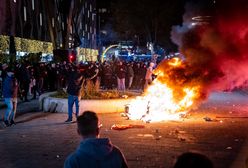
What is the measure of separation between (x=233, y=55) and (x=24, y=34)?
2610 centimetres

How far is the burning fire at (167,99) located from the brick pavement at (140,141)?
57 centimetres

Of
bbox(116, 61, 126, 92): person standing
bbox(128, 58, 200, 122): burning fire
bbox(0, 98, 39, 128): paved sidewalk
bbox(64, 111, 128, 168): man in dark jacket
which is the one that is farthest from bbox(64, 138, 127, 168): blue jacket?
Result: bbox(116, 61, 126, 92): person standing

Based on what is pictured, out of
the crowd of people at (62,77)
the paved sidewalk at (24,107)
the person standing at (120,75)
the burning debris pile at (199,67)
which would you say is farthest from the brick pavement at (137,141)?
the person standing at (120,75)

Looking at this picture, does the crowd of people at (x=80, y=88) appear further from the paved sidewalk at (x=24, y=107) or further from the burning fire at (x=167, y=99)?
the burning fire at (x=167, y=99)

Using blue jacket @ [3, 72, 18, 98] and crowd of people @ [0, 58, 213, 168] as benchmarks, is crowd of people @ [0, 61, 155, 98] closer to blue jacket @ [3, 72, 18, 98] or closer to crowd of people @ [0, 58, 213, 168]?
crowd of people @ [0, 58, 213, 168]

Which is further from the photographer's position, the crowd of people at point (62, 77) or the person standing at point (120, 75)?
the person standing at point (120, 75)

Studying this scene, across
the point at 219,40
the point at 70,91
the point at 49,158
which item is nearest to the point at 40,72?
the point at 70,91

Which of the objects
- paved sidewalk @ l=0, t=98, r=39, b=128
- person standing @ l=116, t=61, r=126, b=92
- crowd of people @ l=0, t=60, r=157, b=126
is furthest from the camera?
person standing @ l=116, t=61, r=126, b=92

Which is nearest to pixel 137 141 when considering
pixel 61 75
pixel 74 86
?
pixel 74 86

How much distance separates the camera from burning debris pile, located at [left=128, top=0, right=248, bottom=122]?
46.2ft

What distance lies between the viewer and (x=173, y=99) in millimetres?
14789

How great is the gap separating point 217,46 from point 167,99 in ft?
7.67

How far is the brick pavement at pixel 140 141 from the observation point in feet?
28.3

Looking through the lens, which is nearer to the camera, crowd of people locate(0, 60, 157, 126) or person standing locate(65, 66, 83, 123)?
person standing locate(65, 66, 83, 123)
